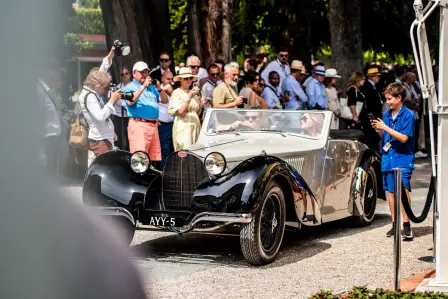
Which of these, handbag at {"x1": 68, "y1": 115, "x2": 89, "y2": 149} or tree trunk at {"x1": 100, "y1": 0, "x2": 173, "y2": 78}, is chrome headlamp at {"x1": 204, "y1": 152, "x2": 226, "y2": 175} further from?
tree trunk at {"x1": 100, "y1": 0, "x2": 173, "y2": 78}

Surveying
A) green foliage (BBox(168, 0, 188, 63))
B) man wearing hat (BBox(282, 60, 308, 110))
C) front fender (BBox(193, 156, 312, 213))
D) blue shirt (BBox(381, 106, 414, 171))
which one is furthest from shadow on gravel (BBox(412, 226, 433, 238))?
green foliage (BBox(168, 0, 188, 63))

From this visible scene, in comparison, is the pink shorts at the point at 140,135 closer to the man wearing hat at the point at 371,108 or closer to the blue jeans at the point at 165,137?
the blue jeans at the point at 165,137

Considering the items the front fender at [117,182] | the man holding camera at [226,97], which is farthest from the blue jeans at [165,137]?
the front fender at [117,182]

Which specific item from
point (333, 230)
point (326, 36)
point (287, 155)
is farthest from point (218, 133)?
point (326, 36)

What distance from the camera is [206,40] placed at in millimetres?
17625

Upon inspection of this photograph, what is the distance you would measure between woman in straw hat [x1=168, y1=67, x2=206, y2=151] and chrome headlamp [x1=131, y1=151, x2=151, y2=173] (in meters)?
2.76

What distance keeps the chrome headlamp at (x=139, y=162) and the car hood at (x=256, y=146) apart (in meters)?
0.50

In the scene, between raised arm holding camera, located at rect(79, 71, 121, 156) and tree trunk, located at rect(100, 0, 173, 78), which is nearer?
raised arm holding camera, located at rect(79, 71, 121, 156)

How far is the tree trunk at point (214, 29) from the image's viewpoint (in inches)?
688

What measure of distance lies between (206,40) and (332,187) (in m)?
8.87

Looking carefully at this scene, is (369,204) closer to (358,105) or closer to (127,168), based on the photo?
(127,168)

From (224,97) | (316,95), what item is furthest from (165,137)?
(316,95)

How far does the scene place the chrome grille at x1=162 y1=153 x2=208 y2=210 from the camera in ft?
26.1

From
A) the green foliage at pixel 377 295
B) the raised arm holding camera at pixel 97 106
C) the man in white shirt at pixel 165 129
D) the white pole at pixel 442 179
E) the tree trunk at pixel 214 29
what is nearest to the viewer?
the green foliage at pixel 377 295
